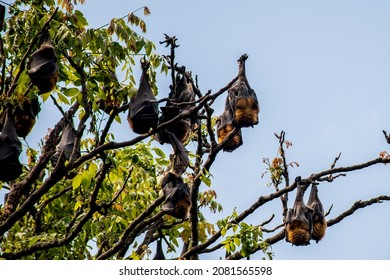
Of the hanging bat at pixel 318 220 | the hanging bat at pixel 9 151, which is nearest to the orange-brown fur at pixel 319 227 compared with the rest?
the hanging bat at pixel 318 220

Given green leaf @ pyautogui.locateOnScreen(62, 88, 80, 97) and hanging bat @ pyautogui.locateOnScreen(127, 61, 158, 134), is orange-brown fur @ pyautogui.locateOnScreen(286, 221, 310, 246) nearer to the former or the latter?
hanging bat @ pyautogui.locateOnScreen(127, 61, 158, 134)

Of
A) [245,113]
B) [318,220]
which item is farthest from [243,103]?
[318,220]

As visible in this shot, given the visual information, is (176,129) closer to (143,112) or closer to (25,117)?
(143,112)

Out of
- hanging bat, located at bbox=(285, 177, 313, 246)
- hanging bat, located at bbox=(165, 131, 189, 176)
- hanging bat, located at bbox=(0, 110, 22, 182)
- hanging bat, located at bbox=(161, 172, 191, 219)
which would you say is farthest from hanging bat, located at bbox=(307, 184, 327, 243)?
hanging bat, located at bbox=(0, 110, 22, 182)

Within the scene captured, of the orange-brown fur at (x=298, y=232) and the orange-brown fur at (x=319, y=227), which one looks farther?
the orange-brown fur at (x=319, y=227)

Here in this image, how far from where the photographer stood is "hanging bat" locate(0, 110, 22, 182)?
11.3m

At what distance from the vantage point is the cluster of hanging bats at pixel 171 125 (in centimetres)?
1071

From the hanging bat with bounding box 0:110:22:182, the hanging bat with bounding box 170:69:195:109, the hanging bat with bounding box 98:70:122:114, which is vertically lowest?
the hanging bat with bounding box 0:110:22:182

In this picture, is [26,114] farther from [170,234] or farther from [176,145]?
[170,234]

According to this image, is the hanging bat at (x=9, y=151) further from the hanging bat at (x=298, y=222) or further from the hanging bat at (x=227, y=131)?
the hanging bat at (x=298, y=222)

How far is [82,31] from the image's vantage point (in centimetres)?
1162

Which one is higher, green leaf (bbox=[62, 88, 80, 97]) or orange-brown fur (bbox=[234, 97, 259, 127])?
orange-brown fur (bbox=[234, 97, 259, 127])

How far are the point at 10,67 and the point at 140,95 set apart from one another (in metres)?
2.05

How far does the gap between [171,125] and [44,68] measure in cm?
166
